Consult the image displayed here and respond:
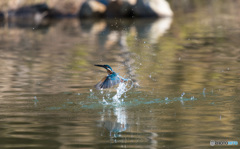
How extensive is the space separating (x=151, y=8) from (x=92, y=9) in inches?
137

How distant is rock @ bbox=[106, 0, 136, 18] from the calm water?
6.61 m

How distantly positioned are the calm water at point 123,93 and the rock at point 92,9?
25.3 ft

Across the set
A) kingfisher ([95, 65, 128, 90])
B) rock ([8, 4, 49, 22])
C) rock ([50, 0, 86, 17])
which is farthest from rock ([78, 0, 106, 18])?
kingfisher ([95, 65, 128, 90])

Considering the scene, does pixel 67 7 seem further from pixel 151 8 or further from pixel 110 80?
pixel 110 80

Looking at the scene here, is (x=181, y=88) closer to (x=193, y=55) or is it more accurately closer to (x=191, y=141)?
(x=191, y=141)

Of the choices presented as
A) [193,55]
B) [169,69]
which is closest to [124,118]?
[169,69]

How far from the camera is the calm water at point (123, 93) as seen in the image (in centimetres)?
714

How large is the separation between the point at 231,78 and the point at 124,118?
4313 mm

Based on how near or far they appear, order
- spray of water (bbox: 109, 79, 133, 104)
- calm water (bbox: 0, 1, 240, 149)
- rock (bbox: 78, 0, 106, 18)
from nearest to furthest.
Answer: calm water (bbox: 0, 1, 240, 149) < spray of water (bbox: 109, 79, 133, 104) < rock (bbox: 78, 0, 106, 18)

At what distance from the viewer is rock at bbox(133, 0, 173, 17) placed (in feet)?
91.4

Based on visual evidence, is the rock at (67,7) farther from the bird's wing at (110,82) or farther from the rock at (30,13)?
the bird's wing at (110,82)

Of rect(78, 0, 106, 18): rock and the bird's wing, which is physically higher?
rect(78, 0, 106, 18): rock

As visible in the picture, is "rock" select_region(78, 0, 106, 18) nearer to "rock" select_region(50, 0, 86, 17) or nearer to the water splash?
"rock" select_region(50, 0, 86, 17)

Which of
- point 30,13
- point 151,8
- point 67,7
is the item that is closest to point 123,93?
point 151,8
